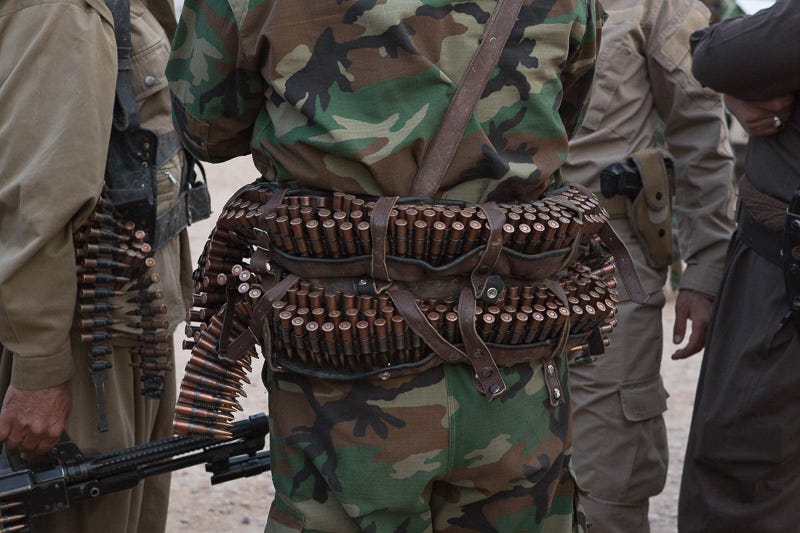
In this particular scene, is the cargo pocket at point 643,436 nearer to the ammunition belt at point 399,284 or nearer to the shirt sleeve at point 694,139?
the shirt sleeve at point 694,139

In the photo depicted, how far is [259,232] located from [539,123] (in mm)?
743

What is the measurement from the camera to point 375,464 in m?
2.44

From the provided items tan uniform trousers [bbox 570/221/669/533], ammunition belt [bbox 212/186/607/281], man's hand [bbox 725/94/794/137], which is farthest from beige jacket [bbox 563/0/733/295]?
ammunition belt [bbox 212/186/607/281]

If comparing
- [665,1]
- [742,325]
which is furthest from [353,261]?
[665,1]

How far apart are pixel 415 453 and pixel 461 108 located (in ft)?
2.71

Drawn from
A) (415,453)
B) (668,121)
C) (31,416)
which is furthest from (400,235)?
(668,121)

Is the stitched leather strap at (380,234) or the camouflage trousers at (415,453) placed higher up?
the stitched leather strap at (380,234)

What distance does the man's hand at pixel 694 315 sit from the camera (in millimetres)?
3977

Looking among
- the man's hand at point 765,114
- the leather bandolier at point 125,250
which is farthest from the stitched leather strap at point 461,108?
the man's hand at point 765,114

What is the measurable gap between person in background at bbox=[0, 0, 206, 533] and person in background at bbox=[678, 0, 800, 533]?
189 centimetres

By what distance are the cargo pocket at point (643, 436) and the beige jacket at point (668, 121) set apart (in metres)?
0.41

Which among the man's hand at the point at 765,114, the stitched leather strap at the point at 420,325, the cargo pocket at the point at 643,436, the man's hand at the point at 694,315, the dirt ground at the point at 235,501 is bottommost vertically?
the dirt ground at the point at 235,501

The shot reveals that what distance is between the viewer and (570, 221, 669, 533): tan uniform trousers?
4023 mm

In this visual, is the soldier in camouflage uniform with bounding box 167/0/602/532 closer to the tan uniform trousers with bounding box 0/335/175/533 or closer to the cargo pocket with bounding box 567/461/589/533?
the cargo pocket with bounding box 567/461/589/533
